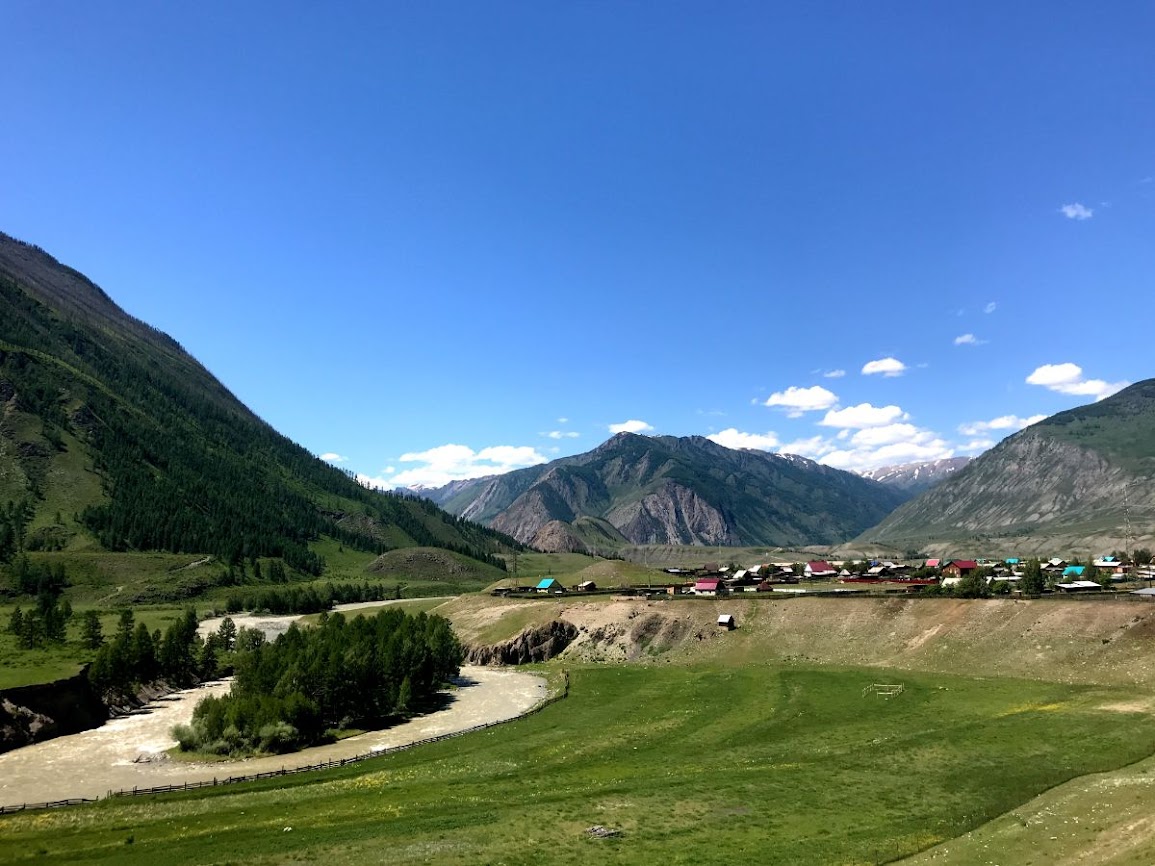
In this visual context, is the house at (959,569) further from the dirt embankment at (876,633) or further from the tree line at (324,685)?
the tree line at (324,685)

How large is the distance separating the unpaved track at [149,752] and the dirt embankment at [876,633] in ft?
96.4

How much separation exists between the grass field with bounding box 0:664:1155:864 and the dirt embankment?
9365mm

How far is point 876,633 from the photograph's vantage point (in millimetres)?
109562

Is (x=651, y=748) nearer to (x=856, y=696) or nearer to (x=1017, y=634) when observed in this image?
(x=856, y=696)

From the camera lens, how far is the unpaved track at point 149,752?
63.7 m

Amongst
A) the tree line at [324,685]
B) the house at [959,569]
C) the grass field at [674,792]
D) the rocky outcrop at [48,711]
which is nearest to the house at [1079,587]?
the house at [959,569]

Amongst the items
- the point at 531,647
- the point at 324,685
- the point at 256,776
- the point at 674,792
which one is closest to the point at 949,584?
the point at 531,647

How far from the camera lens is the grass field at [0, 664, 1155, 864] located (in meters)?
42.8

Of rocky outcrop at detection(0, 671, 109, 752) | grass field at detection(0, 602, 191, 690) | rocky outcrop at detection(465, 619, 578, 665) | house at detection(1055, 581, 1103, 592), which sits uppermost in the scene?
grass field at detection(0, 602, 191, 690)

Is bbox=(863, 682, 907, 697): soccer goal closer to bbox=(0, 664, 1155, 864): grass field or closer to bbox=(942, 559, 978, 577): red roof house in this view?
bbox=(0, 664, 1155, 864): grass field

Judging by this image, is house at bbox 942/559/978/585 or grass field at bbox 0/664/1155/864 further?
house at bbox 942/559/978/585

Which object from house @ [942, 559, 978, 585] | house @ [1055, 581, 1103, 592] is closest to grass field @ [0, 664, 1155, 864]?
house @ [1055, 581, 1103, 592]

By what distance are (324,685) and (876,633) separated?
80.4 m

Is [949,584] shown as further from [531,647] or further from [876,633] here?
[531,647]
